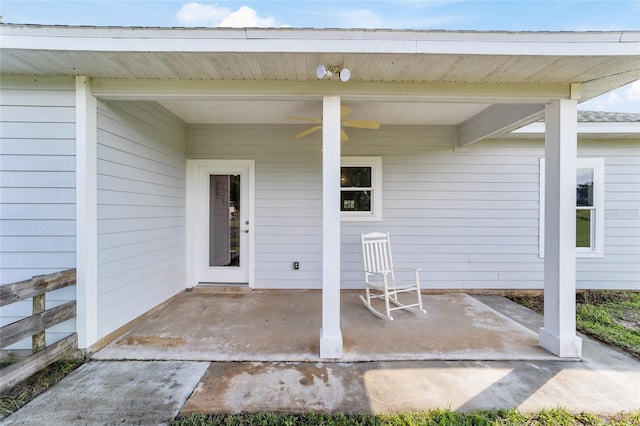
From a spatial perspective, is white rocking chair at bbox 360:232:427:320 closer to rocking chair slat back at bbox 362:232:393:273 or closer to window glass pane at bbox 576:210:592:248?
rocking chair slat back at bbox 362:232:393:273

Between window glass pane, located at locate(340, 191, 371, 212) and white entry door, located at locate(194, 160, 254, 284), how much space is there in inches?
61.5

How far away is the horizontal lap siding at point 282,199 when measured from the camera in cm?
439

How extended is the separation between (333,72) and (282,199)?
2.41 m

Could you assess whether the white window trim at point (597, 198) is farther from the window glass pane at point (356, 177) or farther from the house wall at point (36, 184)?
the house wall at point (36, 184)

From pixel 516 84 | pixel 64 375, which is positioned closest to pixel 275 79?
pixel 516 84

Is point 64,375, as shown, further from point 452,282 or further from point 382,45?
point 452,282

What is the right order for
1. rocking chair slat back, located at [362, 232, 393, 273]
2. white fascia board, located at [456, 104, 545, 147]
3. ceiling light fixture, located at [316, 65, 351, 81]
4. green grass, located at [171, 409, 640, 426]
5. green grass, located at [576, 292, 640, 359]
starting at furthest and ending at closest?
rocking chair slat back, located at [362, 232, 393, 273], white fascia board, located at [456, 104, 545, 147], green grass, located at [576, 292, 640, 359], ceiling light fixture, located at [316, 65, 351, 81], green grass, located at [171, 409, 640, 426]

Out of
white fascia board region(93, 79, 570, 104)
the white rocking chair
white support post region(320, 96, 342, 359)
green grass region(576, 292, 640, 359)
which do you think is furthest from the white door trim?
green grass region(576, 292, 640, 359)

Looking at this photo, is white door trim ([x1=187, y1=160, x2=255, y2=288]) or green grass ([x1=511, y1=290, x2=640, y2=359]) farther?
white door trim ([x1=187, y1=160, x2=255, y2=288])

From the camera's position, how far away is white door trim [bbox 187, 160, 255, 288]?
439 centimetres

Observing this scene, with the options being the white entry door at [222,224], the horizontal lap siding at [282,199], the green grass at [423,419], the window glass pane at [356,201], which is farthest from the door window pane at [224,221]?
the green grass at [423,419]

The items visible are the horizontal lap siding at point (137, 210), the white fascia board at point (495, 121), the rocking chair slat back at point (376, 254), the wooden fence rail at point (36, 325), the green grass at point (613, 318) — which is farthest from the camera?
the rocking chair slat back at point (376, 254)

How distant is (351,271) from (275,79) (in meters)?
2.98

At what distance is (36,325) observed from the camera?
2.19 m
